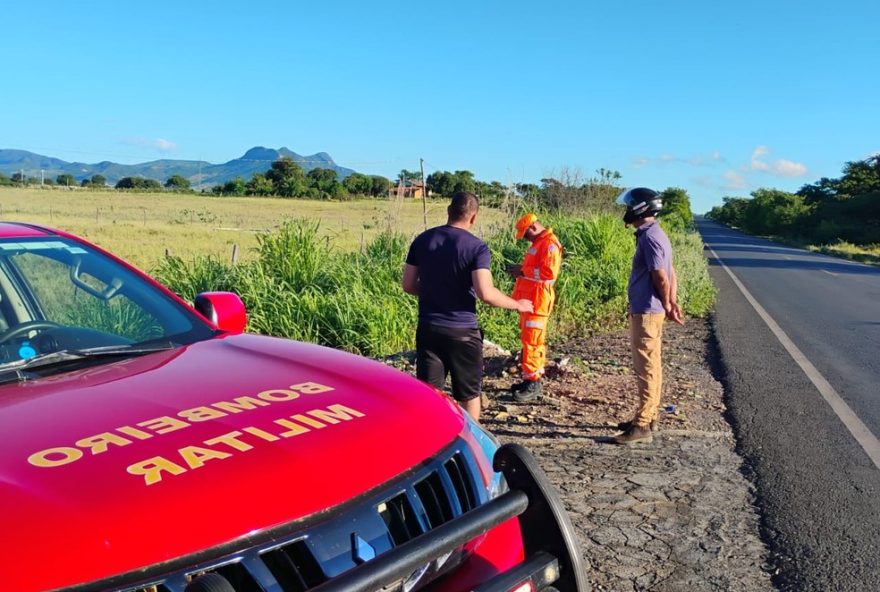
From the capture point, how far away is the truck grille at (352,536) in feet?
5.32

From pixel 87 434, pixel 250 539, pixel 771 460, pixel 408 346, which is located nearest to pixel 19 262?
pixel 87 434

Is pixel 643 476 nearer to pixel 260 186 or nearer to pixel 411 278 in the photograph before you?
pixel 411 278

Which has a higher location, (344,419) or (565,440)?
(344,419)

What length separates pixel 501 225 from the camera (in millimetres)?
13203

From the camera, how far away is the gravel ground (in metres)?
3.53

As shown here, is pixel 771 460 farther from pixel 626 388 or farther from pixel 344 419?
pixel 344 419

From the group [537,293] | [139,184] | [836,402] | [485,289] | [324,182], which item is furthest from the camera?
[139,184]

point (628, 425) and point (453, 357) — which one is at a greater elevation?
point (453, 357)

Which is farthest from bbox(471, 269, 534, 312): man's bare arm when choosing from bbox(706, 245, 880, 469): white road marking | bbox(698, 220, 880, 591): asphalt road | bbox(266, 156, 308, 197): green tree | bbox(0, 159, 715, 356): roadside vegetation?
bbox(266, 156, 308, 197): green tree

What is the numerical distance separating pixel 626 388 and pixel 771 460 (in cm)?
200

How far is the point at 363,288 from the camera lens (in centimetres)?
929

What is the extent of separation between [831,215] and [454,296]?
68.0 m

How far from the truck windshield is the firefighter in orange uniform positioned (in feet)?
12.7

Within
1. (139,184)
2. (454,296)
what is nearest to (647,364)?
(454,296)
